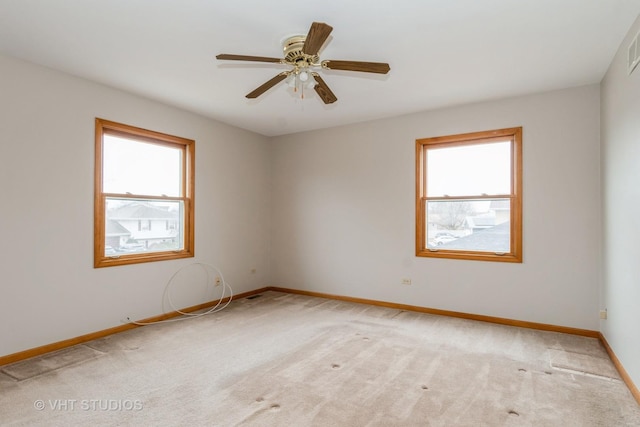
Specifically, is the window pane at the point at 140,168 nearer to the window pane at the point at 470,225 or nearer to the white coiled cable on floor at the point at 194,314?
the white coiled cable on floor at the point at 194,314

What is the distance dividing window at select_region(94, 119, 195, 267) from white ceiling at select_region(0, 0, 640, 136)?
0.60 metres

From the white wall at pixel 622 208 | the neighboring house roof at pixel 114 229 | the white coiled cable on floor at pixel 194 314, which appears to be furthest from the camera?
the white coiled cable on floor at pixel 194 314

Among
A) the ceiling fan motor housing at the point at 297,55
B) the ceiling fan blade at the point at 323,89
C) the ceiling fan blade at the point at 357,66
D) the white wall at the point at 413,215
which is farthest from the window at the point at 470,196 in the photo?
the ceiling fan motor housing at the point at 297,55

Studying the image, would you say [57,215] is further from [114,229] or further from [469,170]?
[469,170]

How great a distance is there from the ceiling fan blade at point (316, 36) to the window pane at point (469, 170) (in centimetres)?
279

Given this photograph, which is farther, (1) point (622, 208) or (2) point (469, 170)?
(2) point (469, 170)

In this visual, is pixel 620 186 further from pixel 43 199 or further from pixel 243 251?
pixel 43 199

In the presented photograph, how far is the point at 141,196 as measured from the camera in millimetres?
4105

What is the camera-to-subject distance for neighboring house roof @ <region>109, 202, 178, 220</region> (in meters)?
3.93

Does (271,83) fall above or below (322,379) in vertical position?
above

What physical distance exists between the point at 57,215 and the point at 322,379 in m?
2.93

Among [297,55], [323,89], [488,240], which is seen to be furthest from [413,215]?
[297,55]

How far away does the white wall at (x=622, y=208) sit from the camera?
2.47 meters

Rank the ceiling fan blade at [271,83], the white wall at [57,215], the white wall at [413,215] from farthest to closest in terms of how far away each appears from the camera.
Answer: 1. the white wall at [413,215]
2. the white wall at [57,215]
3. the ceiling fan blade at [271,83]
